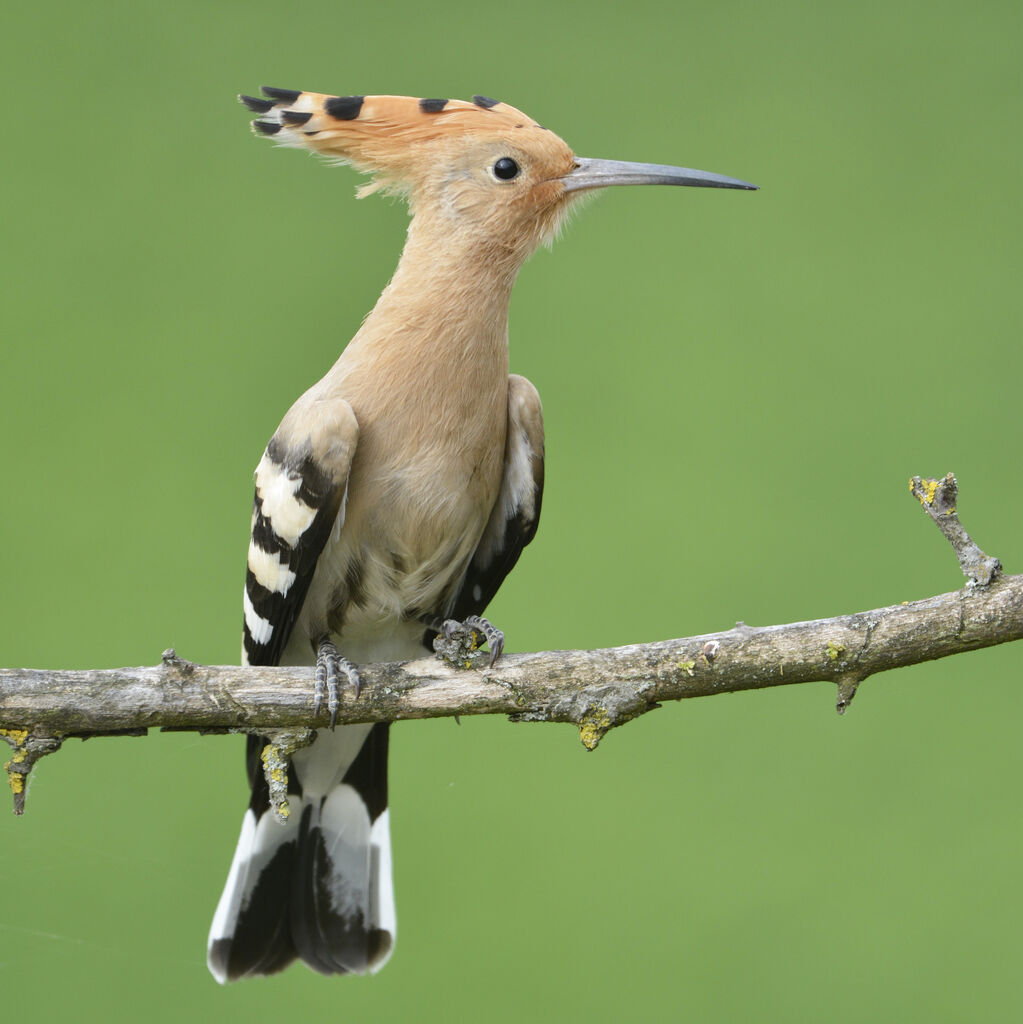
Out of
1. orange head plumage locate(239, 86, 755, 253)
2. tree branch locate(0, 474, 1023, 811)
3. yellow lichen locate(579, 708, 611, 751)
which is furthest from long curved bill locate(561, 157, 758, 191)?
yellow lichen locate(579, 708, 611, 751)

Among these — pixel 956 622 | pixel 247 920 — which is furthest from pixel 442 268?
pixel 247 920

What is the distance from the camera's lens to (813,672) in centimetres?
92

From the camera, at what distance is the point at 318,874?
1.30 m

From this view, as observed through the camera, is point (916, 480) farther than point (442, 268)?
No

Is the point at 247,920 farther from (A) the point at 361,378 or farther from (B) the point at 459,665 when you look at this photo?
(A) the point at 361,378

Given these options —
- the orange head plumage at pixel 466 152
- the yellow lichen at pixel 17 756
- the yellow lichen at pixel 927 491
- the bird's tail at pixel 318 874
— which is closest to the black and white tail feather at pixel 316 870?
the bird's tail at pixel 318 874

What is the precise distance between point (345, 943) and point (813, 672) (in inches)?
25.5

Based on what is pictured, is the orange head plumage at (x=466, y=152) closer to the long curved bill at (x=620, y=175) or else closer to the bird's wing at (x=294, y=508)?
the long curved bill at (x=620, y=175)

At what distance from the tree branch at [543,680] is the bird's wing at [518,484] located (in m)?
0.24

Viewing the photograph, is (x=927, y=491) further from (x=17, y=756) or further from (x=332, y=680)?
(x=17, y=756)

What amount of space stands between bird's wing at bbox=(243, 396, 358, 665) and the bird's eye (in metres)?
0.24

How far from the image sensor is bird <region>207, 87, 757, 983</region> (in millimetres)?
1022

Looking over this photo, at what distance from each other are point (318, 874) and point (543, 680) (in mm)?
493

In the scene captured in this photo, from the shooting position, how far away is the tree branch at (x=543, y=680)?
2.94 feet
